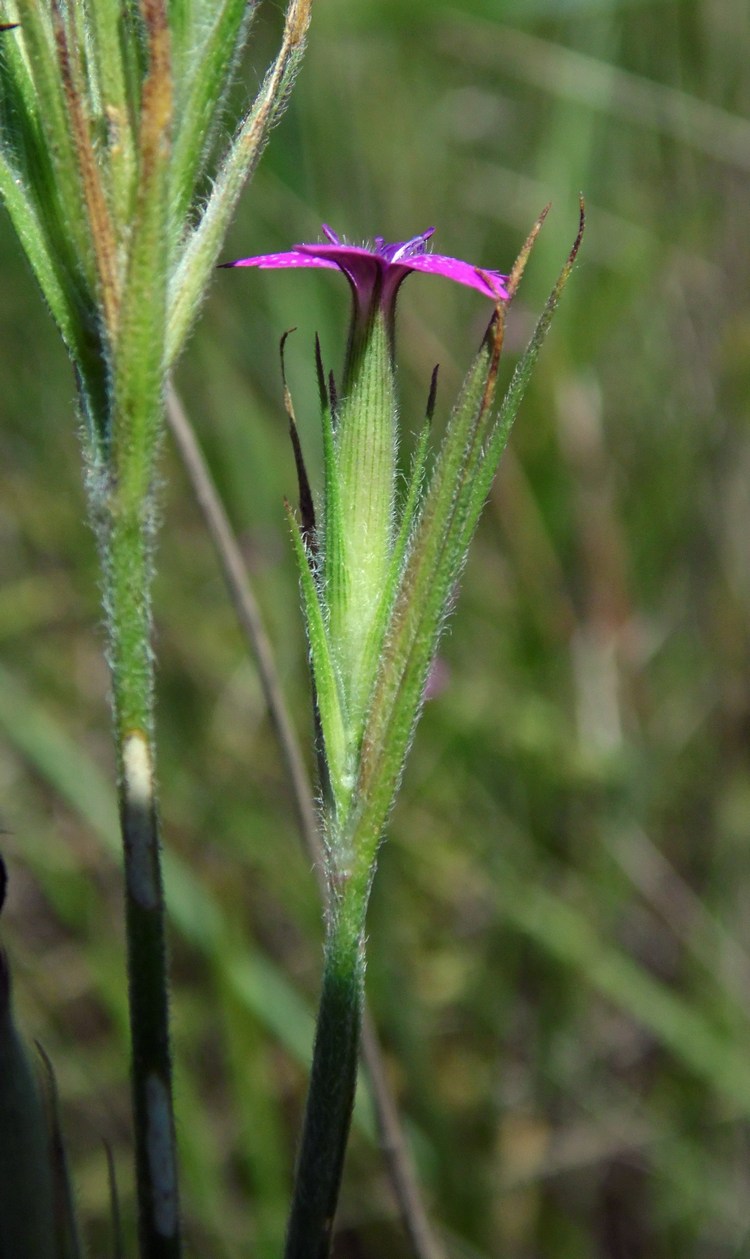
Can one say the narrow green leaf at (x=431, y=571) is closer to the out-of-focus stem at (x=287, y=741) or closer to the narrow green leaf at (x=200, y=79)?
the narrow green leaf at (x=200, y=79)

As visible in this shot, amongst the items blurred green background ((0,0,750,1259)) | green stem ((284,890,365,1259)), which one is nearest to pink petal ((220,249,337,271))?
green stem ((284,890,365,1259))

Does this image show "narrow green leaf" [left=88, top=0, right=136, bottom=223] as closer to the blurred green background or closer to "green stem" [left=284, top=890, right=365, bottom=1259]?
"green stem" [left=284, top=890, right=365, bottom=1259]

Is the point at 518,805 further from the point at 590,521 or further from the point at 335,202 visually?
the point at 335,202

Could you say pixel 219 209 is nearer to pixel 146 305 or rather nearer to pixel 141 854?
pixel 146 305

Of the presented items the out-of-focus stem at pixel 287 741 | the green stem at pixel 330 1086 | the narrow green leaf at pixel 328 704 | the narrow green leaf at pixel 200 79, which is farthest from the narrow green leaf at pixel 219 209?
the out-of-focus stem at pixel 287 741

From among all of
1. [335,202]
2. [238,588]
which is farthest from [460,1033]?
[335,202]

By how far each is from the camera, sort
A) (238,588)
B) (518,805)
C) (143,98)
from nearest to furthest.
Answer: (143,98)
(238,588)
(518,805)

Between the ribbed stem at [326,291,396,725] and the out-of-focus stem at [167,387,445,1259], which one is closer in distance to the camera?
the ribbed stem at [326,291,396,725]
